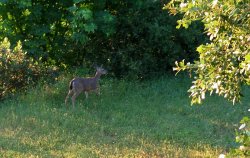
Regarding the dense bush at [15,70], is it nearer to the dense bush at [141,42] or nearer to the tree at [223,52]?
the dense bush at [141,42]

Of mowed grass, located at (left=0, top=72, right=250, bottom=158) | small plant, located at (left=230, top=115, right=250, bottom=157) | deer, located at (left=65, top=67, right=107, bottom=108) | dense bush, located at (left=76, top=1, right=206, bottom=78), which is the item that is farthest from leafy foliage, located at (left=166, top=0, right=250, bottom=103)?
dense bush, located at (left=76, top=1, right=206, bottom=78)

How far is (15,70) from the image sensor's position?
467 inches

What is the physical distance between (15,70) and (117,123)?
11.8 ft

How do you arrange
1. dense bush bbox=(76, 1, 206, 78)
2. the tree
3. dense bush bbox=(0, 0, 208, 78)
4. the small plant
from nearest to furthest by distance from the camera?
the small plant → the tree → dense bush bbox=(0, 0, 208, 78) → dense bush bbox=(76, 1, 206, 78)

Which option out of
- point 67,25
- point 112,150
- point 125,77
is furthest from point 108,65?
point 112,150

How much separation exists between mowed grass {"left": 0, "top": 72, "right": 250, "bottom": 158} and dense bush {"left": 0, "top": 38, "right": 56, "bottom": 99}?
1.74 ft

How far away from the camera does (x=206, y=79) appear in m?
4.43

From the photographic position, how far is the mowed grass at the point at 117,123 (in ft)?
26.3

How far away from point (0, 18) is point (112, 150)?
7.10m

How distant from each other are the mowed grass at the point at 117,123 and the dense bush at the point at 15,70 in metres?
0.53

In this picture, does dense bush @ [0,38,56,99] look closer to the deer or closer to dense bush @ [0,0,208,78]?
dense bush @ [0,0,208,78]

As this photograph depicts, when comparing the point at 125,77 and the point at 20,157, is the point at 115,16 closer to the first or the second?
the point at 125,77

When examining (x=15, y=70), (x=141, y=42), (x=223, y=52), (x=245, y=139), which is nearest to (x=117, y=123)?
(x=15, y=70)

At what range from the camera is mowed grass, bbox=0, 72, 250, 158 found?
803cm
